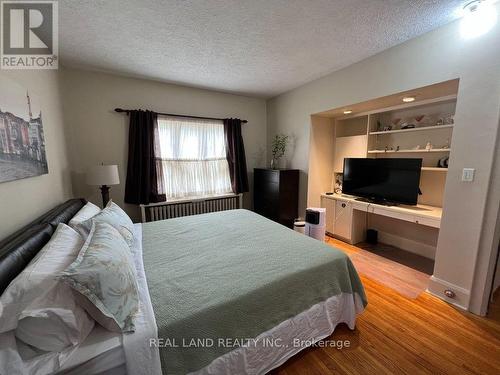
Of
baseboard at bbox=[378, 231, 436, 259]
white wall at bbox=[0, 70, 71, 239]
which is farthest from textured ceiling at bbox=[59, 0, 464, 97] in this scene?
baseboard at bbox=[378, 231, 436, 259]

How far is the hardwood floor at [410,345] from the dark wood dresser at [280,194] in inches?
74.2

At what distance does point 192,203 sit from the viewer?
358 cm

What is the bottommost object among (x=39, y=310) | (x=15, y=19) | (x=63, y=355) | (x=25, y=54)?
(x=63, y=355)

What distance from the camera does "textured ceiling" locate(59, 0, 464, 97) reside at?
5.49 feet

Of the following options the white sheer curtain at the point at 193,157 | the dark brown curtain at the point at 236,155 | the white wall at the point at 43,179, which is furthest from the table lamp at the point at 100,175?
the dark brown curtain at the point at 236,155

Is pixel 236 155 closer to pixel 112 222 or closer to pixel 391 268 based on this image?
pixel 112 222

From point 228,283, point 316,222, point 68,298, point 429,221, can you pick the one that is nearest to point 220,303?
point 228,283

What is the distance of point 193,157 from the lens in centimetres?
362

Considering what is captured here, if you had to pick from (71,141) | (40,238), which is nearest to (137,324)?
(40,238)

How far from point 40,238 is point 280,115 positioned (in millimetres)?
3653

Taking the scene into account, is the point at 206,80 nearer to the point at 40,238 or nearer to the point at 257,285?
the point at 40,238

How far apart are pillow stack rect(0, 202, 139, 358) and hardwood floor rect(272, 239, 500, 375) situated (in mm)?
1099

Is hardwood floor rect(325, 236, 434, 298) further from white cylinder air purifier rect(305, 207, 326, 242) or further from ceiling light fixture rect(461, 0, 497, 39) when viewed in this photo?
ceiling light fixture rect(461, 0, 497, 39)

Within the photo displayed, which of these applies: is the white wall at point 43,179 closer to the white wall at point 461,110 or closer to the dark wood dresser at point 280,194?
the dark wood dresser at point 280,194
